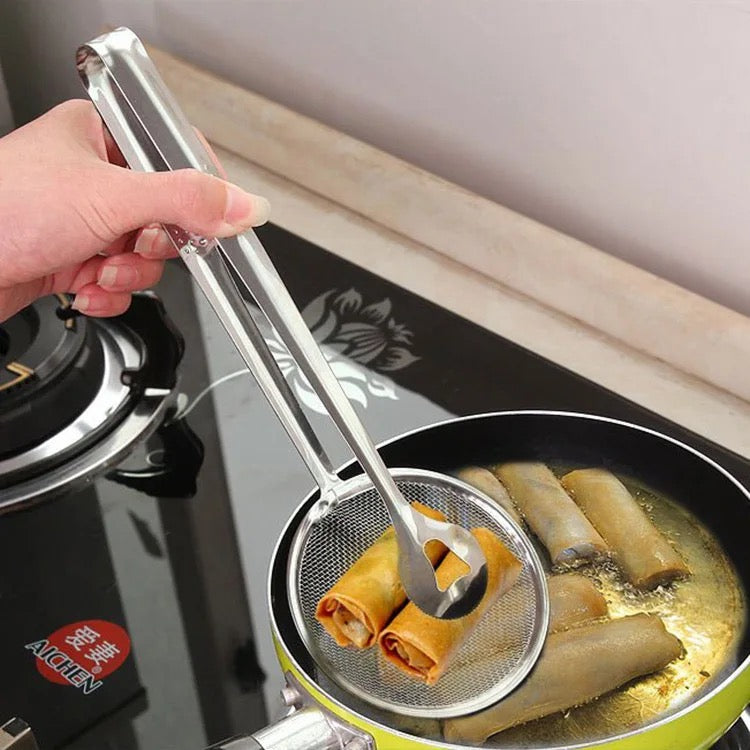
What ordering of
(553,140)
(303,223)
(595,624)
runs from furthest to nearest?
(303,223)
(553,140)
(595,624)

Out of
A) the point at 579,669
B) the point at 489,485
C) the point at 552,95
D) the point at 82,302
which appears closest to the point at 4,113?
the point at 82,302

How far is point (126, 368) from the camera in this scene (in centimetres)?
78

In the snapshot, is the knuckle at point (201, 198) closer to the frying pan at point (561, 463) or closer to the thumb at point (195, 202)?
the thumb at point (195, 202)

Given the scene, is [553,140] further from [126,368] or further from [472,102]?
[126,368]

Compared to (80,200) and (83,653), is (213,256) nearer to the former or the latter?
(80,200)

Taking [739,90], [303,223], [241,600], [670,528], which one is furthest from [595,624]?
[303,223]

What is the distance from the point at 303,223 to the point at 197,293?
110 mm

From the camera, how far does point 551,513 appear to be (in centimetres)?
65

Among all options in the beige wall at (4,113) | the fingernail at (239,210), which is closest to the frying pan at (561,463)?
the fingernail at (239,210)

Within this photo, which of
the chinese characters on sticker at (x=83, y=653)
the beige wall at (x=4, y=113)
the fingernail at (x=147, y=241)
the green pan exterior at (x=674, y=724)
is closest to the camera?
the green pan exterior at (x=674, y=724)

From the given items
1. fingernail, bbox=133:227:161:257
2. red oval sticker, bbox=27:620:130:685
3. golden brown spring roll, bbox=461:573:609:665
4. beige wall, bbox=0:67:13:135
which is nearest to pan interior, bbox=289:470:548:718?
golden brown spring roll, bbox=461:573:609:665

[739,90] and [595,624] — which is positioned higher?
[739,90]

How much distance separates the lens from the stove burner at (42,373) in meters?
0.73

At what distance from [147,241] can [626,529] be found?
33cm
